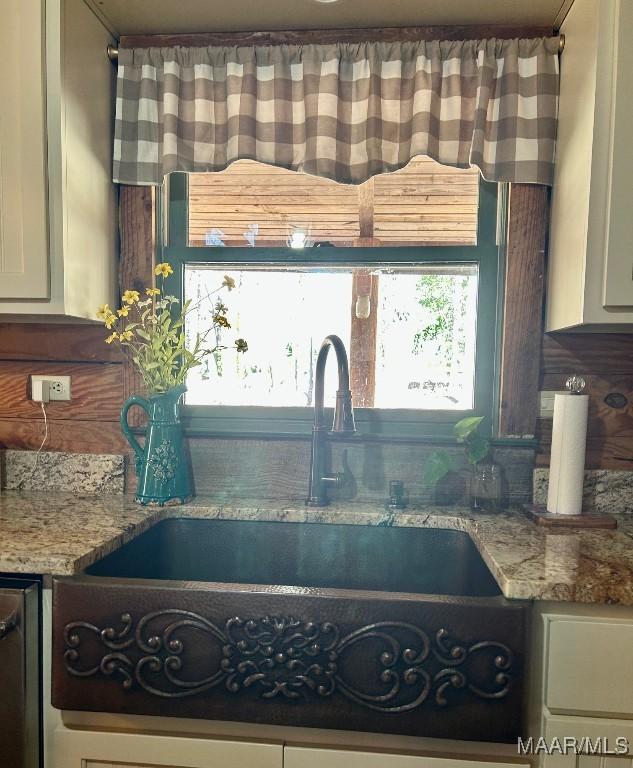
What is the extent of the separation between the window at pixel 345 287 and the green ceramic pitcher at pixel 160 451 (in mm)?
165

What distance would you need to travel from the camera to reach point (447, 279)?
1681 millimetres

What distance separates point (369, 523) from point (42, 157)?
1.21 meters

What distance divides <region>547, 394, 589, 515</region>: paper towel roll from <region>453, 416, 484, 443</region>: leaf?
194mm

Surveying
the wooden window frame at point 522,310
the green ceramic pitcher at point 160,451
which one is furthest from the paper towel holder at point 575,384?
the green ceramic pitcher at point 160,451

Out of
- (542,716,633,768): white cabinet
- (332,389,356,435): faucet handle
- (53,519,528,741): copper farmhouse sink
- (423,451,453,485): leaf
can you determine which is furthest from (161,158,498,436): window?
(542,716,633,768): white cabinet

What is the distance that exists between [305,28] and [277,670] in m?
1.60

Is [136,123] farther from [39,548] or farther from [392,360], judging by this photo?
[39,548]

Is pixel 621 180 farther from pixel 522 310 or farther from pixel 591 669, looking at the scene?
pixel 591 669

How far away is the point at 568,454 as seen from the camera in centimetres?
143

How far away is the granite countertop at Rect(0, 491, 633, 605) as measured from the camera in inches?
40.4

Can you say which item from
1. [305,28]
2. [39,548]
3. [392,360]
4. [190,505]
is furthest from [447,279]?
[39,548]

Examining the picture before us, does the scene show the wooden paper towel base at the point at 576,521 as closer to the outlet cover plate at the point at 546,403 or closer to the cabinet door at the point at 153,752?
the outlet cover plate at the point at 546,403

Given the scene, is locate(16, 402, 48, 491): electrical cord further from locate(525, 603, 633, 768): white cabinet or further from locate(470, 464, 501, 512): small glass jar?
locate(525, 603, 633, 768): white cabinet

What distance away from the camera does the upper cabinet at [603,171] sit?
120cm
